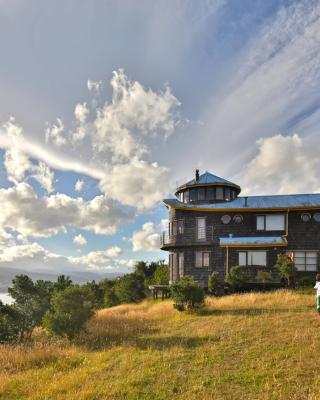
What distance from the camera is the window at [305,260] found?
97.7 feet

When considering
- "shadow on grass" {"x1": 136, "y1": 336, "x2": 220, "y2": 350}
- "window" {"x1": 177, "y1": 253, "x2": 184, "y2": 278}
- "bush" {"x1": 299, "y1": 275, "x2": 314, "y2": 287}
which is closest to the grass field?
"shadow on grass" {"x1": 136, "y1": 336, "x2": 220, "y2": 350}

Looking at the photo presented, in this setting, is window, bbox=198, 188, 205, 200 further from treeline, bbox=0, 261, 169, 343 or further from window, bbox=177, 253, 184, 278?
treeline, bbox=0, 261, 169, 343

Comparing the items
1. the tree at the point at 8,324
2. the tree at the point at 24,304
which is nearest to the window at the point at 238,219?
the tree at the point at 24,304

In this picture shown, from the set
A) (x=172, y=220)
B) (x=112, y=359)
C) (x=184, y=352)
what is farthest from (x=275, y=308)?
(x=172, y=220)

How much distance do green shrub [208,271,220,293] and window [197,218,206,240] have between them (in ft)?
12.8

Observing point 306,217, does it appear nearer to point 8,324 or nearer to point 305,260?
point 305,260

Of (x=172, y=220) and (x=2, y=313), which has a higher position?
(x=172, y=220)

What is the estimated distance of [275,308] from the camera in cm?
2016

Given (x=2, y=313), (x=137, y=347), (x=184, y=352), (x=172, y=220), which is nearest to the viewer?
(x=184, y=352)

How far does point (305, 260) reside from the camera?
2998 cm

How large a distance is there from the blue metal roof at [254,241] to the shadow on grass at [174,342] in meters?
15.6

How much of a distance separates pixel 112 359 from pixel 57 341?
581 centimetres

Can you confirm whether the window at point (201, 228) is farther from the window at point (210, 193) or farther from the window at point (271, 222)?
the window at point (271, 222)

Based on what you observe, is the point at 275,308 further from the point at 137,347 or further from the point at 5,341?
the point at 5,341
